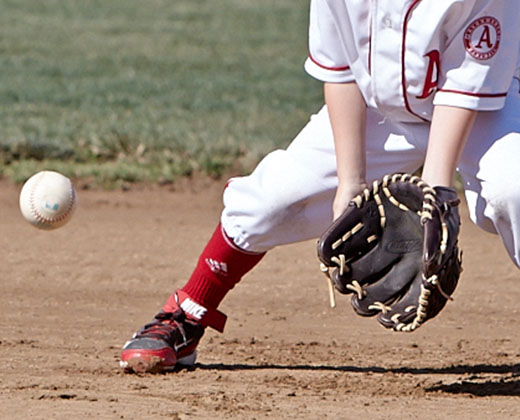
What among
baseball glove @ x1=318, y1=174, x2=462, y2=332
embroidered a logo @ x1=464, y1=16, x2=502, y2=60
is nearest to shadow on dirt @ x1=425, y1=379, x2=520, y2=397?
baseball glove @ x1=318, y1=174, x2=462, y2=332

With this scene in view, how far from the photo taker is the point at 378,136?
2.96m

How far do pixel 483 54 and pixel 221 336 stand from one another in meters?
1.48

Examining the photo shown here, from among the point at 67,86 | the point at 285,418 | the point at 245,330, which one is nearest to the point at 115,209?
the point at 245,330

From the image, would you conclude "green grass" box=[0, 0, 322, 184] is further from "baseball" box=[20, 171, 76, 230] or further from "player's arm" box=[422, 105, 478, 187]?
"player's arm" box=[422, 105, 478, 187]

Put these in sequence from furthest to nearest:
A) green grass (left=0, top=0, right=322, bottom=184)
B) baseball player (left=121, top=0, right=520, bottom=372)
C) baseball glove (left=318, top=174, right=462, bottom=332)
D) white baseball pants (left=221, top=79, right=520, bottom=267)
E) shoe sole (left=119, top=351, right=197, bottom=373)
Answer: green grass (left=0, top=0, right=322, bottom=184)
shoe sole (left=119, top=351, right=197, bottom=373)
white baseball pants (left=221, top=79, right=520, bottom=267)
baseball player (left=121, top=0, right=520, bottom=372)
baseball glove (left=318, top=174, right=462, bottom=332)

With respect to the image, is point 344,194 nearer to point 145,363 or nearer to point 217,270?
point 217,270

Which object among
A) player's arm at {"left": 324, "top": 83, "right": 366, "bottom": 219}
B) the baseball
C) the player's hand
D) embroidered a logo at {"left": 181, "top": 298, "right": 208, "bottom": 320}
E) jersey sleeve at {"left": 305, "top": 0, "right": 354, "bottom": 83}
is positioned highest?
jersey sleeve at {"left": 305, "top": 0, "right": 354, "bottom": 83}

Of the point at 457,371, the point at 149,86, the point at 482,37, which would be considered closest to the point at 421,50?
the point at 482,37

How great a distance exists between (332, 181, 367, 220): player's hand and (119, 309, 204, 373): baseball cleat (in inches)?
27.3

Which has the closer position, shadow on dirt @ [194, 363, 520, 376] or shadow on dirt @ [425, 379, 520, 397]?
shadow on dirt @ [425, 379, 520, 397]

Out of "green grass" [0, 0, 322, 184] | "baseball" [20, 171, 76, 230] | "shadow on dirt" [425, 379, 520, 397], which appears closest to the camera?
"shadow on dirt" [425, 379, 520, 397]

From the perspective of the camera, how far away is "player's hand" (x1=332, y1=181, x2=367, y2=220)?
2.75 meters

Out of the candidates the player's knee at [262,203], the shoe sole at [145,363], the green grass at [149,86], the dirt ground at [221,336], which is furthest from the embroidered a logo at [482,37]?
the green grass at [149,86]

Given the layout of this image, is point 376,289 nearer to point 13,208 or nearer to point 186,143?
point 13,208
